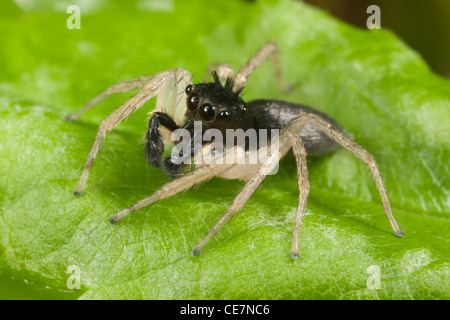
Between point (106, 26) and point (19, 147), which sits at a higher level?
point (106, 26)

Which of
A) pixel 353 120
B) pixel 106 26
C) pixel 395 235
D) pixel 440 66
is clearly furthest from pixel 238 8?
pixel 395 235

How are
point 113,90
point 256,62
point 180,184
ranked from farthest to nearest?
point 256,62 → point 113,90 → point 180,184

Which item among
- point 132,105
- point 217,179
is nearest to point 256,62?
point 217,179

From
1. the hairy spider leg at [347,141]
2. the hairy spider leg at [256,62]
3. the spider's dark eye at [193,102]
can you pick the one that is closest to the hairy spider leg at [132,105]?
the spider's dark eye at [193,102]

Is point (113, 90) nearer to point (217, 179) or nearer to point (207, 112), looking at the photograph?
point (207, 112)

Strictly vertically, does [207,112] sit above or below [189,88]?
below

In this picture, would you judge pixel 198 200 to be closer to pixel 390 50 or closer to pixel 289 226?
pixel 289 226

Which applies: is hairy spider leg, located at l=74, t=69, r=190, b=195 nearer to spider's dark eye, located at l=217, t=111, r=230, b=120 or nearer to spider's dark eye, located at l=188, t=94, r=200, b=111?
spider's dark eye, located at l=188, t=94, r=200, b=111
